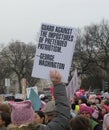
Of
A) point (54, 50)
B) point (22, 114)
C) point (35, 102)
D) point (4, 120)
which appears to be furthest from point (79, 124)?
point (35, 102)

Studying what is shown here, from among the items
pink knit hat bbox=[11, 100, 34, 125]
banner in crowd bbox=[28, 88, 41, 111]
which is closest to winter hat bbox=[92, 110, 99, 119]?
banner in crowd bbox=[28, 88, 41, 111]

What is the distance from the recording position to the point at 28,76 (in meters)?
78.4

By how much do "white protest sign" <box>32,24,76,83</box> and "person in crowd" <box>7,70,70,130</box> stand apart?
42.4 inches

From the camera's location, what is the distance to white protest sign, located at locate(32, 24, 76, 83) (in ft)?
18.0

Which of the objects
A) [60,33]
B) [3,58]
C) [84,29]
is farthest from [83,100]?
[3,58]

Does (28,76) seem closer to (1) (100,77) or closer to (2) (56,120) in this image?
(1) (100,77)

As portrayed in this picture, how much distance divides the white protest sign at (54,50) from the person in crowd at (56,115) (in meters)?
1.08

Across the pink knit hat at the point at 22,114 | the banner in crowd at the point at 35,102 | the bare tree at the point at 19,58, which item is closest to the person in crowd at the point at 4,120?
the pink knit hat at the point at 22,114

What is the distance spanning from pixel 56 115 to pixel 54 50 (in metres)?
1.74

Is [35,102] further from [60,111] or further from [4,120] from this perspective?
[60,111]

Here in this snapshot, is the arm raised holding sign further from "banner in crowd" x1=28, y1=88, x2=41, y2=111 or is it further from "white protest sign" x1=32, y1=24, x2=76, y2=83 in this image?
"banner in crowd" x1=28, y1=88, x2=41, y2=111

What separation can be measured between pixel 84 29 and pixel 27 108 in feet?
204

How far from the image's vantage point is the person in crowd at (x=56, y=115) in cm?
405

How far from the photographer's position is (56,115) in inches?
161
